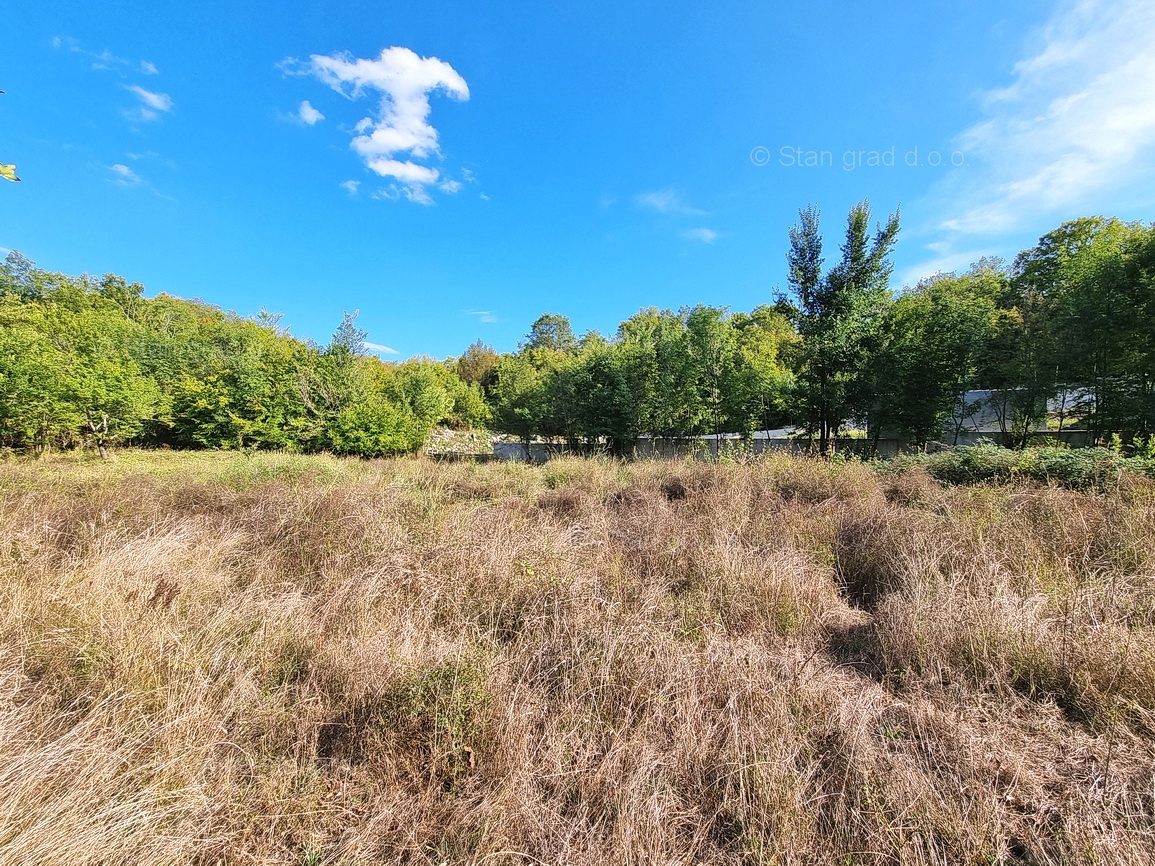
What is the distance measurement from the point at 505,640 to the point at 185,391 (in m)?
19.9

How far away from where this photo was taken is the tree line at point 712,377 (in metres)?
9.48

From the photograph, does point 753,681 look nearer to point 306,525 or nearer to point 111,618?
point 111,618

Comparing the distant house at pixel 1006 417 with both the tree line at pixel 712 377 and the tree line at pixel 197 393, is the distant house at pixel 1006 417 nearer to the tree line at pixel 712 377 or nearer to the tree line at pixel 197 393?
the tree line at pixel 712 377

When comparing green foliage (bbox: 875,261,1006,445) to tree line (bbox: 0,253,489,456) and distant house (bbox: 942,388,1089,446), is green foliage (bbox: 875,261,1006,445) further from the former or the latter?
tree line (bbox: 0,253,489,456)

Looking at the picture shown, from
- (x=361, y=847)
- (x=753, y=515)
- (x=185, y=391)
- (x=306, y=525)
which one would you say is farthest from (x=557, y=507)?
(x=185, y=391)

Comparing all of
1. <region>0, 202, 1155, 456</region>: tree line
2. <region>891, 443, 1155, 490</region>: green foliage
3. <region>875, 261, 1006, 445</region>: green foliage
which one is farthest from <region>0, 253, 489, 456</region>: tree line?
<region>891, 443, 1155, 490</region>: green foliage

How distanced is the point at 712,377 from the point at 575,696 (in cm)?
1238

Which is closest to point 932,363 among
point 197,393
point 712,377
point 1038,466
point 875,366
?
point 875,366

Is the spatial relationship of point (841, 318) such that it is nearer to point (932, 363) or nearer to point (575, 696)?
point (932, 363)

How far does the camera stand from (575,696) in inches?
87.9

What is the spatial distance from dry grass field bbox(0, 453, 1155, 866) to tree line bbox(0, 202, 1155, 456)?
8.22m

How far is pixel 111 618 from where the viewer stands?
8.28ft

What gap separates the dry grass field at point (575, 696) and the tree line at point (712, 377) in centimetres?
822

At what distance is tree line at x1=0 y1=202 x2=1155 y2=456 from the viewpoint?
9.48 meters
